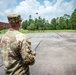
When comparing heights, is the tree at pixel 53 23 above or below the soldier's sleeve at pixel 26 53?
below

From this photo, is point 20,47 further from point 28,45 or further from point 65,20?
point 65,20

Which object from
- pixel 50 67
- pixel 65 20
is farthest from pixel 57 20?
pixel 50 67

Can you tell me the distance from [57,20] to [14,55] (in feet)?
473

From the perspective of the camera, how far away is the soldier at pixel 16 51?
309 centimetres

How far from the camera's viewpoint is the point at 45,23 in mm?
152250

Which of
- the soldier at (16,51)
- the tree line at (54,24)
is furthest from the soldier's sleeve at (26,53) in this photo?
the tree line at (54,24)

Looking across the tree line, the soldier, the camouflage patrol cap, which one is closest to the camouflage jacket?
the soldier

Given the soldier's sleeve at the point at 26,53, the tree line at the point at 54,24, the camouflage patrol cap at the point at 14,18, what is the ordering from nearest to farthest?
the soldier's sleeve at the point at 26,53, the camouflage patrol cap at the point at 14,18, the tree line at the point at 54,24

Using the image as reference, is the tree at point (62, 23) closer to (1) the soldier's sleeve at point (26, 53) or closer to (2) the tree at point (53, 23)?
(2) the tree at point (53, 23)

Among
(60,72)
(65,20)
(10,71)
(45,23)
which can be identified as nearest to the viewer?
(10,71)

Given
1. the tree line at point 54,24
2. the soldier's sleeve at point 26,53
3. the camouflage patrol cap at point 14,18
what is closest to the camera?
the soldier's sleeve at point 26,53

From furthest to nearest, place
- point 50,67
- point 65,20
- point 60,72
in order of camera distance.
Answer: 1. point 65,20
2. point 50,67
3. point 60,72

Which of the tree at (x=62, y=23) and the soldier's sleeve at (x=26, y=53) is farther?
the tree at (x=62, y=23)

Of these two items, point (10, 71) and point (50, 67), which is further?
point (50, 67)
